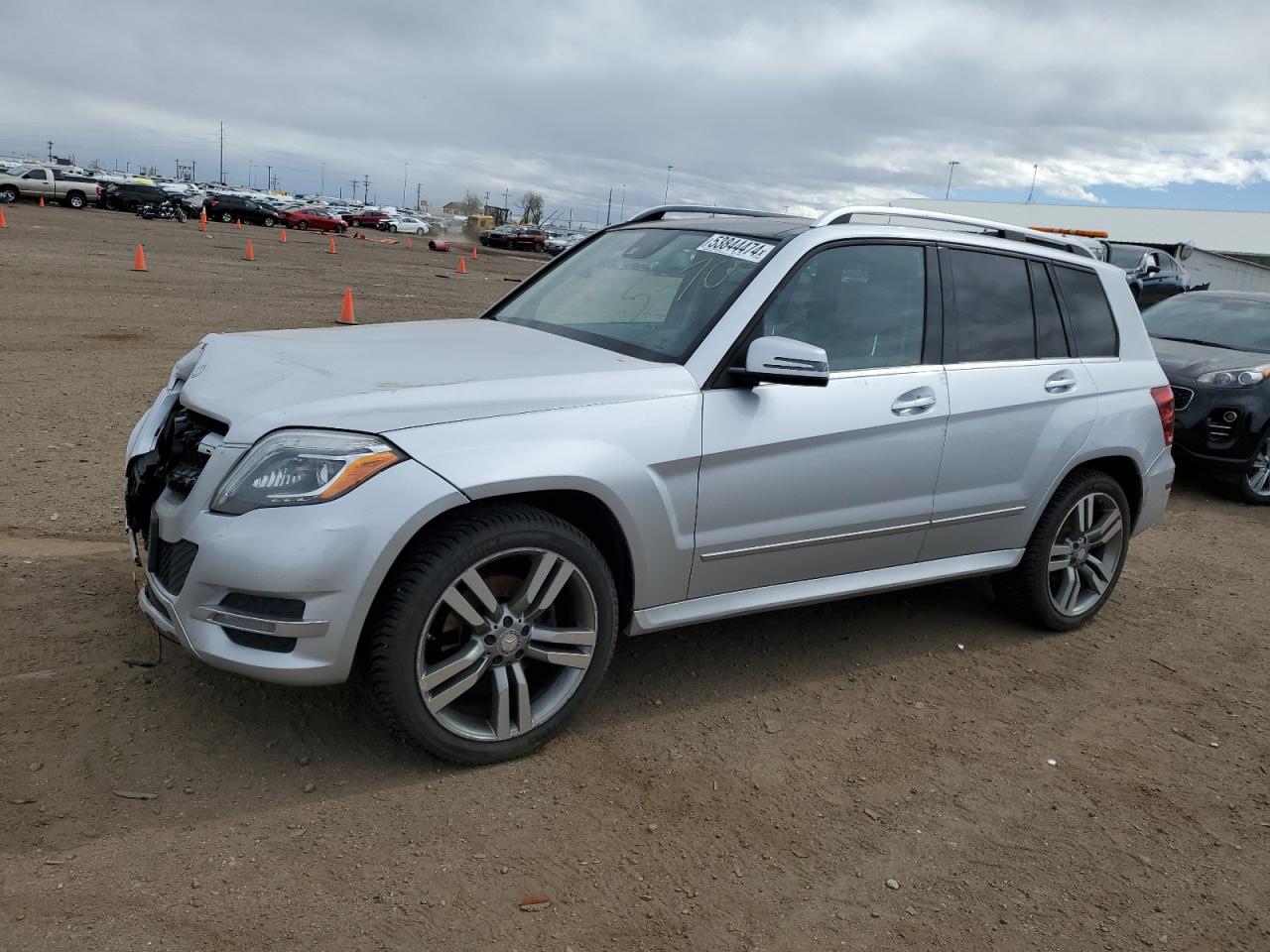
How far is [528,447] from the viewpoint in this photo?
3164mm

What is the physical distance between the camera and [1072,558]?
16.2 ft

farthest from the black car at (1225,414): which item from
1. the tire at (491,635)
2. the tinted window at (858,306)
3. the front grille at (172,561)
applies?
the front grille at (172,561)

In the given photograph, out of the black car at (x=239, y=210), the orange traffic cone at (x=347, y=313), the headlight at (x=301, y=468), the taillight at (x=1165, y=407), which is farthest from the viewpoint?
the black car at (x=239, y=210)

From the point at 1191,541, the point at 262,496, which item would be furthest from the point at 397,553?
the point at 1191,541

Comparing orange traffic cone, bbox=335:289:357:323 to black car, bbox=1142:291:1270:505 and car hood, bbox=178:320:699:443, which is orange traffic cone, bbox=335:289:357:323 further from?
car hood, bbox=178:320:699:443

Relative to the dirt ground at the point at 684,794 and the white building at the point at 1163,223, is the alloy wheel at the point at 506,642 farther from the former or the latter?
the white building at the point at 1163,223

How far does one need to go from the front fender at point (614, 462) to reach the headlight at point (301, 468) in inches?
4.2

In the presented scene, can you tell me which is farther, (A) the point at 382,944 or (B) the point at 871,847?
(B) the point at 871,847

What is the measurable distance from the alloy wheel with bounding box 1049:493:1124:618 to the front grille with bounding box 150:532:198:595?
147 inches

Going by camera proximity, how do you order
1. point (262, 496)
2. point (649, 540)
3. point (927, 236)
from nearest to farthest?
point (262, 496)
point (649, 540)
point (927, 236)

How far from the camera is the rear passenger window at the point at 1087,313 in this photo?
4910 mm

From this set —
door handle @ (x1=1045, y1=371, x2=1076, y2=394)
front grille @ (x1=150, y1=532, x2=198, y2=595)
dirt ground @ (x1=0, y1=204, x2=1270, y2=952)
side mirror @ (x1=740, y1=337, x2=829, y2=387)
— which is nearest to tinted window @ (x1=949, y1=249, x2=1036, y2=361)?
door handle @ (x1=1045, y1=371, x2=1076, y2=394)

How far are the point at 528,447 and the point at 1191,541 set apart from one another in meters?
5.80

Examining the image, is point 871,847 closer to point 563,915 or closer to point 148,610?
point 563,915
